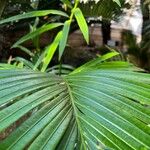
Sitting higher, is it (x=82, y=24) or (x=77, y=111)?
(x=82, y=24)

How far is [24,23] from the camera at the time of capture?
10.0ft

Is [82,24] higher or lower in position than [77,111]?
higher

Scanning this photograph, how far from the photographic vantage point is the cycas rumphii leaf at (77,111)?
78 centimetres

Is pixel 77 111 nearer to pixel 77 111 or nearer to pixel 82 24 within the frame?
pixel 77 111

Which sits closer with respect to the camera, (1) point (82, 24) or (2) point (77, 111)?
(2) point (77, 111)

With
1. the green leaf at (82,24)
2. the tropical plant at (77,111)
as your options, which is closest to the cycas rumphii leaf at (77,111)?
the tropical plant at (77,111)

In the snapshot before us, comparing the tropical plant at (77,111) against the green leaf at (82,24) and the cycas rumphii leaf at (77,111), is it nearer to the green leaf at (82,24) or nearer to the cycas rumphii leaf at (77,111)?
the cycas rumphii leaf at (77,111)

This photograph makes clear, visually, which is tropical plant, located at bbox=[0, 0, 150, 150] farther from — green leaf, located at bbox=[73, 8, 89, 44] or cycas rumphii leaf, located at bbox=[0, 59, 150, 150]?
green leaf, located at bbox=[73, 8, 89, 44]

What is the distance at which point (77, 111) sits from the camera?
89 cm

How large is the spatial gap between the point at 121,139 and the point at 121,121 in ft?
0.20

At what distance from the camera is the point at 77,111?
891 millimetres

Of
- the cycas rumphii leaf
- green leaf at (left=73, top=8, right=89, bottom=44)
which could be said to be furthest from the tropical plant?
green leaf at (left=73, top=8, right=89, bottom=44)

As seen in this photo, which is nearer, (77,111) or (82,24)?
(77,111)

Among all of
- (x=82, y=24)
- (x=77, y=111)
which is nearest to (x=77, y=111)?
(x=77, y=111)
